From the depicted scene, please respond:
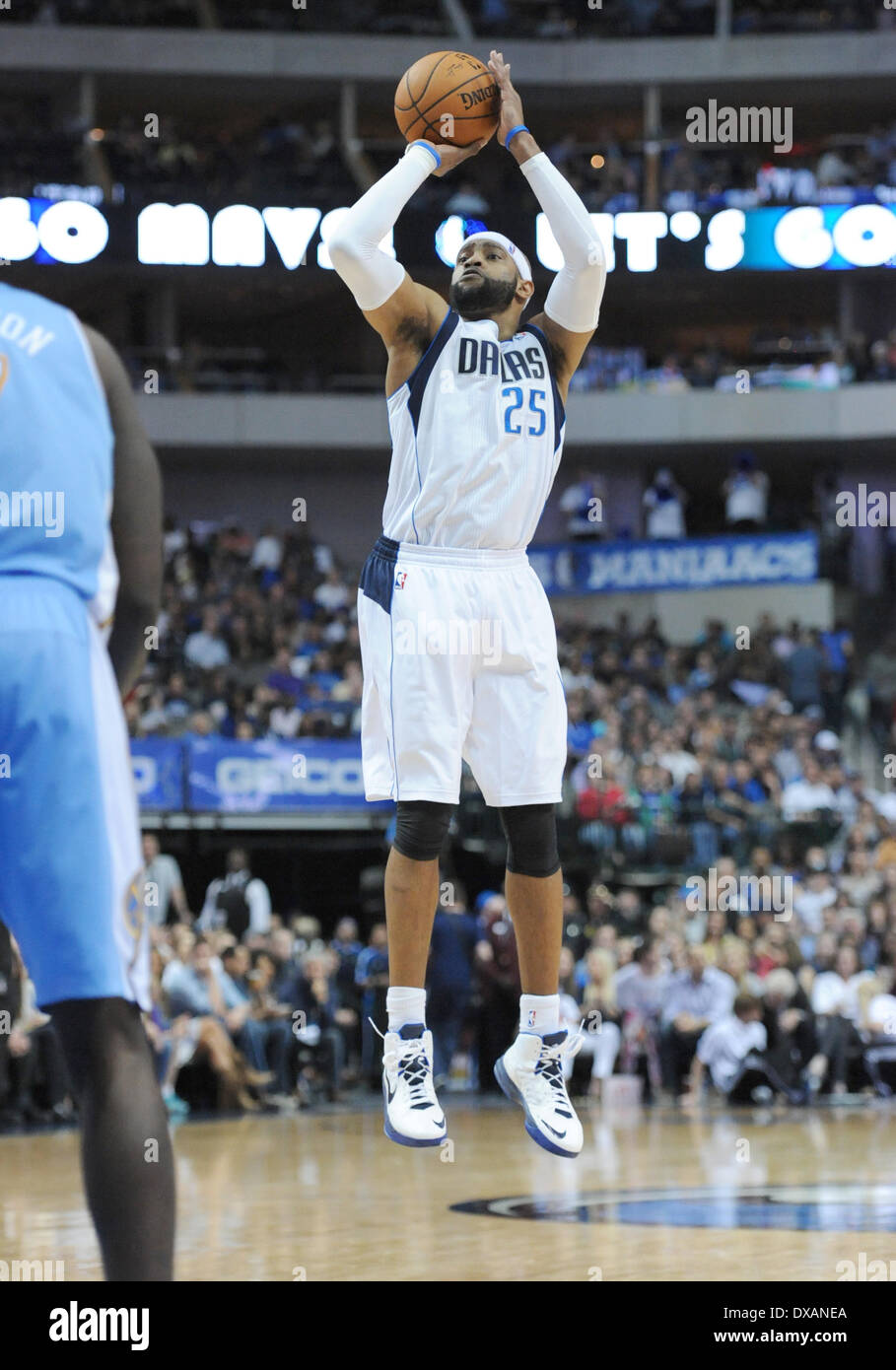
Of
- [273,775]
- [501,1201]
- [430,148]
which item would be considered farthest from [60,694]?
[273,775]

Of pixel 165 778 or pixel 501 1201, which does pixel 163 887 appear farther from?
pixel 501 1201

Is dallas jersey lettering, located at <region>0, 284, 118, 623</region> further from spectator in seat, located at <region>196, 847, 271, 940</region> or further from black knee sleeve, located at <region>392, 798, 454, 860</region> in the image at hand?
spectator in seat, located at <region>196, 847, 271, 940</region>

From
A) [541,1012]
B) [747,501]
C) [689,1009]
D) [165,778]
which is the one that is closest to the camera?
[541,1012]

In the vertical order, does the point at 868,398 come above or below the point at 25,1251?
above

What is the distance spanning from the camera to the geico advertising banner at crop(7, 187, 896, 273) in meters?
24.5

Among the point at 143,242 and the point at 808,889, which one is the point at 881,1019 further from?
the point at 143,242

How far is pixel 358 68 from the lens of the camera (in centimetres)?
2714

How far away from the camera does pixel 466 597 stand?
499 centimetres

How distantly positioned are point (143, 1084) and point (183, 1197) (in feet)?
19.3

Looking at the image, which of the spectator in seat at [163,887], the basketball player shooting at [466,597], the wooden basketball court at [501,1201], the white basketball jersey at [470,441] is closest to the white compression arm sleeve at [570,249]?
the basketball player shooting at [466,597]

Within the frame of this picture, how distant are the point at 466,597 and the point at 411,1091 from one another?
134cm

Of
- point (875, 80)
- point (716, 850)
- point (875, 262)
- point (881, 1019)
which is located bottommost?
point (881, 1019)
